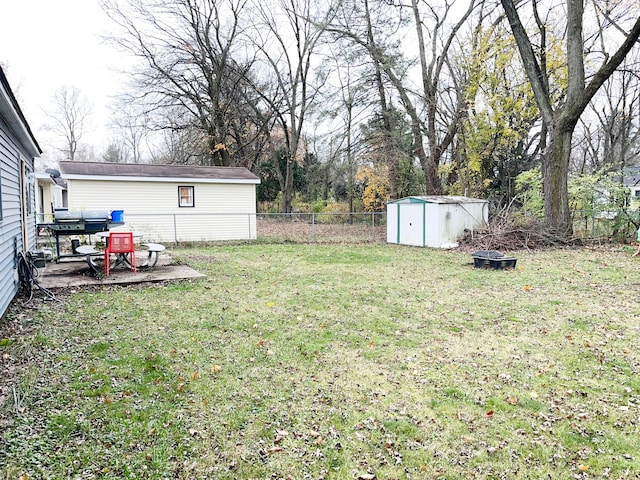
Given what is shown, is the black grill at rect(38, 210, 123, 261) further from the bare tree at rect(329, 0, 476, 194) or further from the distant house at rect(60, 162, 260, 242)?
the bare tree at rect(329, 0, 476, 194)

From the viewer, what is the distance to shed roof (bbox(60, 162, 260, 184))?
13.3m

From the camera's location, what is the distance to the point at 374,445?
2.58 meters

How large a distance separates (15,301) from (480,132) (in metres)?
17.8

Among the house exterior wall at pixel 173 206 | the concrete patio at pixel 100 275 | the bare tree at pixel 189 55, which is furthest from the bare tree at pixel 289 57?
the concrete patio at pixel 100 275

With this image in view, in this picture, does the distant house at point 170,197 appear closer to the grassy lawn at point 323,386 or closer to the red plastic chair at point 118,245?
the red plastic chair at point 118,245

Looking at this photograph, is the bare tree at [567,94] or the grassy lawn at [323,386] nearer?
the grassy lawn at [323,386]

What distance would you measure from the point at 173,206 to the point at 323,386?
12.8 m

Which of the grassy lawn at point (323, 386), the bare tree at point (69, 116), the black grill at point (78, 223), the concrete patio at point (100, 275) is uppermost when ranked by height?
the bare tree at point (69, 116)

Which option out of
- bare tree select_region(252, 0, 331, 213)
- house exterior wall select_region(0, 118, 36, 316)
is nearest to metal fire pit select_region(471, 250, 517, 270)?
house exterior wall select_region(0, 118, 36, 316)

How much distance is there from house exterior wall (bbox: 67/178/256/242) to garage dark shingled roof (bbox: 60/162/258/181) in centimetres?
26

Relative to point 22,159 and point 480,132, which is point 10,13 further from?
point 480,132

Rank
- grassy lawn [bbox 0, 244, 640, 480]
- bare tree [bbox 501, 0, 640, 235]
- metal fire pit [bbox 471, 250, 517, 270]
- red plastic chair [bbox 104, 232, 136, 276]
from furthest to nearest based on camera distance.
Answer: bare tree [bbox 501, 0, 640, 235] → metal fire pit [bbox 471, 250, 517, 270] → red plastic chair [bbox 104, 232, 136, 276] → grassy lawn [bbox 0, 244, 640, 480]

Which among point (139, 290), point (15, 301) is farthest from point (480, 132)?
point (15, 301)

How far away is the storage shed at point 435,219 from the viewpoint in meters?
13.1
